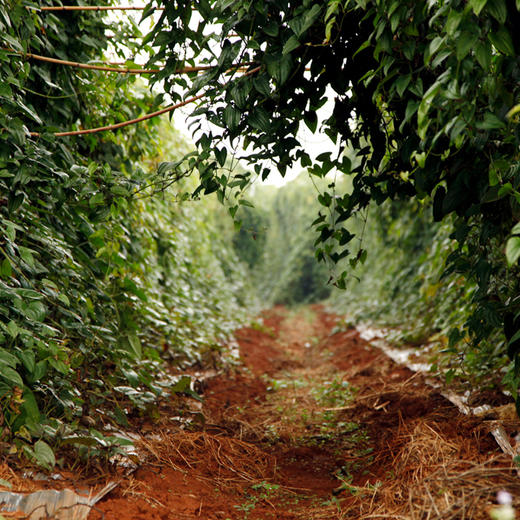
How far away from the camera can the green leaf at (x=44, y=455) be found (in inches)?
68.3

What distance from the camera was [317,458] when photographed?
108 inches

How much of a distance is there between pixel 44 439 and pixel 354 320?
7039 mm

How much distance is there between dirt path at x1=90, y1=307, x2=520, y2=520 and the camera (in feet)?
5.38

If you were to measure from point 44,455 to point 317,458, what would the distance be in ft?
5.22

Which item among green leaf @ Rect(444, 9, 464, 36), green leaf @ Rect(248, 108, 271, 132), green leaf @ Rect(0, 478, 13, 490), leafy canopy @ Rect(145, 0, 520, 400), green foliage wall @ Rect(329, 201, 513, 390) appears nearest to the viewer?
green leaf @ Rect(444, 9, 464, 36)

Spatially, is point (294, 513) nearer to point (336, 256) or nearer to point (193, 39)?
point (336, 256)

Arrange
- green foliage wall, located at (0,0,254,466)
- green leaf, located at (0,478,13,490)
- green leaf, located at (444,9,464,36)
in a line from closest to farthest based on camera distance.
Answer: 1. green leaf, located at (444,9,464,36)
2. green leaf, located at (0,478,13,490)
3. green foliage wall, located at (0,0,254,466)

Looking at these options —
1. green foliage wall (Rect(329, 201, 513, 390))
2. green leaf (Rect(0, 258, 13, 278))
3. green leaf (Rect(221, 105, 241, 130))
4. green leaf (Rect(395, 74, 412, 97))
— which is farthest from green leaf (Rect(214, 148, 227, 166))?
green foliage wall (Rect(329, 201, 513, 390))

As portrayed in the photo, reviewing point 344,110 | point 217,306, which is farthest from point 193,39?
point 217,306

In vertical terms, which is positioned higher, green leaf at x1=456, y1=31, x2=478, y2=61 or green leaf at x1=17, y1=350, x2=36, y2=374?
green leaf at x1=456, y1=31, x2=478, y2=61

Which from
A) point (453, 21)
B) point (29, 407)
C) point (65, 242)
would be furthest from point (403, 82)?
point (65, 242)

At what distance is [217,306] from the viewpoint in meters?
6.96

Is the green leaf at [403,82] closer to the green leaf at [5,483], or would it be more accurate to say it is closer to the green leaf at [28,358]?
the green leaf at [28,358]

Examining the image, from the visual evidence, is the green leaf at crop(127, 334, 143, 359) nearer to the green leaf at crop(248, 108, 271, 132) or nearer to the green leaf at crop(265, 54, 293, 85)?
the green leaf at crop(248, 108, 271, 132)
